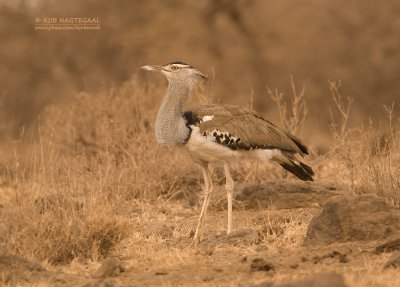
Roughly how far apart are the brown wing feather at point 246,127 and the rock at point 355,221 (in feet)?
3.58

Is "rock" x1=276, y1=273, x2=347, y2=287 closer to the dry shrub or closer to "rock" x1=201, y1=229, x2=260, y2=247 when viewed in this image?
"rock" x1=201, y1=229, x2=260, y2=247

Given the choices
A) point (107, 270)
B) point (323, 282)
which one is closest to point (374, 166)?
point (107, 270)

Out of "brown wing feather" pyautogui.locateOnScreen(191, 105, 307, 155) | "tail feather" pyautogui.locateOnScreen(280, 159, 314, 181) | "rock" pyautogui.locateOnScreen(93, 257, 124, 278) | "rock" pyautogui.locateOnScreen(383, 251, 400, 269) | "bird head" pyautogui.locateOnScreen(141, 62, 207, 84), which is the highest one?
"bird head" pyautogui.locateOnScreen(141, 62, 207, 84)

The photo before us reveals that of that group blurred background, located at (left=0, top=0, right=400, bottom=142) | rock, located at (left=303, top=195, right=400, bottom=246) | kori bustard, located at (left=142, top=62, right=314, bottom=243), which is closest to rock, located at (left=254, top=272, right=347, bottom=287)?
rock, located at (left=303, top=195, right=400, bottom=246)

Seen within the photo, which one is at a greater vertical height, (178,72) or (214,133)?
(178,72)

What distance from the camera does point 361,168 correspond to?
770cm

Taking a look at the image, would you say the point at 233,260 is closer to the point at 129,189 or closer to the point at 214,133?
the point at 214,133

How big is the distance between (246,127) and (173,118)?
1.87 ft

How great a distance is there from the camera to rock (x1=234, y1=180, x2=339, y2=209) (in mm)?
8023

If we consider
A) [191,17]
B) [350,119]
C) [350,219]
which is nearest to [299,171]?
[350,219]

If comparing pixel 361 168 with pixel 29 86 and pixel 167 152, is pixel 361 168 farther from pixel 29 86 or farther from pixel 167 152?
pixel 29 86

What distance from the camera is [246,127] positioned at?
23.9 ft

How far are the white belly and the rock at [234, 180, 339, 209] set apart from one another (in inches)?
29.9

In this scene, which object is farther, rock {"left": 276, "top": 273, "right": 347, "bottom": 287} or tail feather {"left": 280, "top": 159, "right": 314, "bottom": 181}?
tail feather {"left": 280, "top": 159, "right": 314, "bottom": 181}
